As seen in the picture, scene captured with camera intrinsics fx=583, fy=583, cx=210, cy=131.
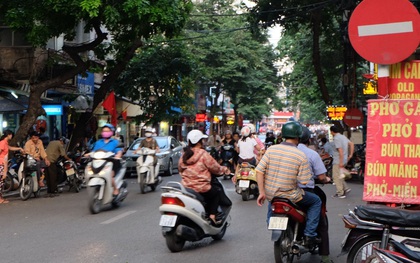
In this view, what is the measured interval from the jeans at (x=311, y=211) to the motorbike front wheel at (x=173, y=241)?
189 centimetres

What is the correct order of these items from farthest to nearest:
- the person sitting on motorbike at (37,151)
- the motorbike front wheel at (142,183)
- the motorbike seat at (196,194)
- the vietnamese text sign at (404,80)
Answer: the motorbike front wheel at (142,183) < the person sitting on motorbike at (37,151) < the motorbike seat at (196,194) < the vietnamese text sign at (404,80)

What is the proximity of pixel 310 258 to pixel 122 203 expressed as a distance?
6508 millimetres

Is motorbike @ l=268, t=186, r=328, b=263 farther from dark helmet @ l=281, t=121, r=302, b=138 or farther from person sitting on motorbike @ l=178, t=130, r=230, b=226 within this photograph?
person sitting on motorbike @ l=178, t=130, r=230, b=226

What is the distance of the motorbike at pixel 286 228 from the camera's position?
621 cm

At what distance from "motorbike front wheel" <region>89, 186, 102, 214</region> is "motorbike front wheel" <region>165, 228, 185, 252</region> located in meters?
4.03

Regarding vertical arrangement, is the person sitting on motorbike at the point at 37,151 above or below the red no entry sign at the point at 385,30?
below

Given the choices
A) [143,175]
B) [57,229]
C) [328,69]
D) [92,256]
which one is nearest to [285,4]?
[328,69]

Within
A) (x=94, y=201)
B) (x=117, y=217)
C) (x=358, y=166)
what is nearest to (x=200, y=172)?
(x=117, y=217)

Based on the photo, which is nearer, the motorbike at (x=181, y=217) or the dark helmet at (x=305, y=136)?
the dark helmet at (x=305, y=136)

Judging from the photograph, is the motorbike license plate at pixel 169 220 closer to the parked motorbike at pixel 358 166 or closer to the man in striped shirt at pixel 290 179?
the man in striped shirt at pixel 290 179

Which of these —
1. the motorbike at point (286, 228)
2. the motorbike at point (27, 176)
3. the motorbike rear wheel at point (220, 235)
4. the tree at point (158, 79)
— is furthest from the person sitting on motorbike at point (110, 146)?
the tree at point (158, 79)

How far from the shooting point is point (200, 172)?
26.1 feet

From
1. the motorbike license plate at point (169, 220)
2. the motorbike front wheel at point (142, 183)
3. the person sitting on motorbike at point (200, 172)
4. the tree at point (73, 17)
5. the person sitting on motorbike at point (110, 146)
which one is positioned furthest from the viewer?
the motorbike front wheel at point (142, 183)

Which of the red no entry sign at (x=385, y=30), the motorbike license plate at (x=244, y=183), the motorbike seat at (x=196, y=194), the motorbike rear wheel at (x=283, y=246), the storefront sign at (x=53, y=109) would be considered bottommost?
the motorbike license plate at (x=244, y=183)
